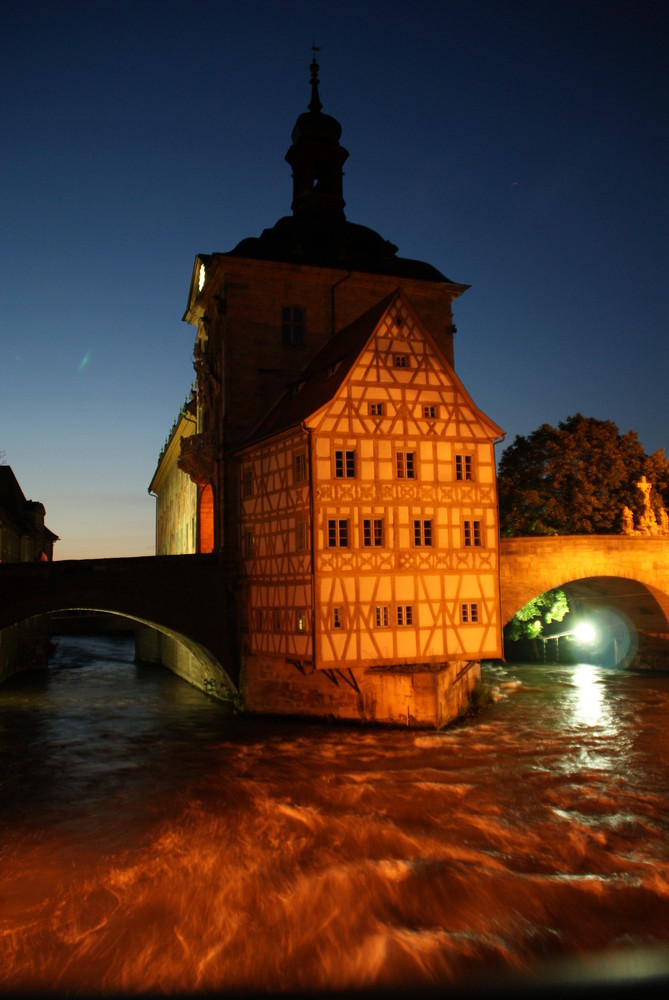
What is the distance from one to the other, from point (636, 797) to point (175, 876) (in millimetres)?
10646

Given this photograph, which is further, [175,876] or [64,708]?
[64,708]

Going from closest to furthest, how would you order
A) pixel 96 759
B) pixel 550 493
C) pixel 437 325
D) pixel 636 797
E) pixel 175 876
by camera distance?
pixel 175 876 < pixel 636 797 < pixel 96 759 < pixel 437 325 < pixel 550 493

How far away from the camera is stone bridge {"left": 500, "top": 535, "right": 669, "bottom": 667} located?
1241 inches

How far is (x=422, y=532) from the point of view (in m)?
24.0

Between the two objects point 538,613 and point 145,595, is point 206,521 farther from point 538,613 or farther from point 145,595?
point 538,613

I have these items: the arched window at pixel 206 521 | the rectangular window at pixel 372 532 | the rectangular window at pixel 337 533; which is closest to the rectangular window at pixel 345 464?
the rectangular window at pixel 337 533

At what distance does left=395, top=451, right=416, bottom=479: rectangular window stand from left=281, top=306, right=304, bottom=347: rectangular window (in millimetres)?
8939

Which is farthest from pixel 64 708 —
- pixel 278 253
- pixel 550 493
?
pixel 550 493

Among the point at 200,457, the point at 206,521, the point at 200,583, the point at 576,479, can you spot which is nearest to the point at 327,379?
the point at 200,457

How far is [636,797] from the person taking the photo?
59.7 feet

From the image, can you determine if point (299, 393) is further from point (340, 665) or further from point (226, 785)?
point (226, 785)

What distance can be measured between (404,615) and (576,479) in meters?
20.1

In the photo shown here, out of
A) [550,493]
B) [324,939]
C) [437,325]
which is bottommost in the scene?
[324,939]

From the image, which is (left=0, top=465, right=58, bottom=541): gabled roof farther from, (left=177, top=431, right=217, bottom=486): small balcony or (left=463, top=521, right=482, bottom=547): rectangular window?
(left=463, top=521, right=482, bottom=547): rectangular window
